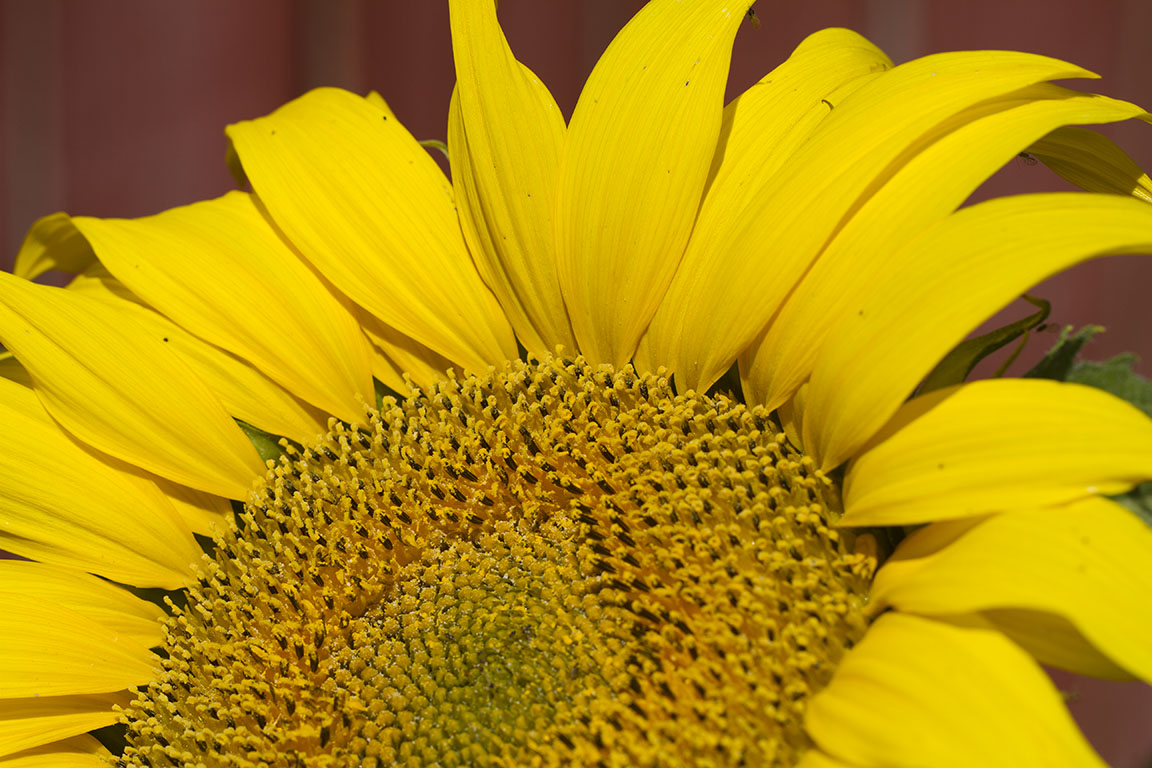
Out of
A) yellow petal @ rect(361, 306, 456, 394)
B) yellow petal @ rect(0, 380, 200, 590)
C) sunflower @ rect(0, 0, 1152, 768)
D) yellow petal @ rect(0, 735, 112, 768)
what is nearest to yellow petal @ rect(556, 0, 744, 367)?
sunflower @ rect(0, 0, 1152, 768)

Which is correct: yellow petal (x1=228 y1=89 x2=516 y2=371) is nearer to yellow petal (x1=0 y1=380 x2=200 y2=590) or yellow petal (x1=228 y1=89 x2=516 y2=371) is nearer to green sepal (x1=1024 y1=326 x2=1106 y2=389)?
yellow petal (x1=0 y1=380 x2=200 y2=590)

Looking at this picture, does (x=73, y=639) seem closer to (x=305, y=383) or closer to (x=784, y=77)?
(x=305, y=383)

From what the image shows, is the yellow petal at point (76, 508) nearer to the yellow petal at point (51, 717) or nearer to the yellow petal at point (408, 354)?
the yellow petal at point (51, 717)

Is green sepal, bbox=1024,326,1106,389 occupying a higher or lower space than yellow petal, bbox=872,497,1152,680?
higher

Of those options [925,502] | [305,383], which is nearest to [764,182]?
[925,502]

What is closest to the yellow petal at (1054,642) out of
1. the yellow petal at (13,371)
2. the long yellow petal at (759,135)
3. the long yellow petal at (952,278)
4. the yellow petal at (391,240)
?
the long yellow petal at (952,278)

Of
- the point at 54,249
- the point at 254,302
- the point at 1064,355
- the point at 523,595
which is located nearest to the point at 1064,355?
the point at 1064,355
